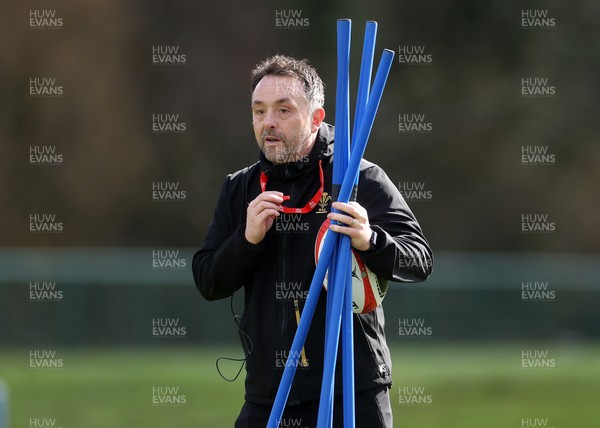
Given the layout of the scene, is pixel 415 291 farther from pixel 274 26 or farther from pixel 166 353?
pixel 274 26

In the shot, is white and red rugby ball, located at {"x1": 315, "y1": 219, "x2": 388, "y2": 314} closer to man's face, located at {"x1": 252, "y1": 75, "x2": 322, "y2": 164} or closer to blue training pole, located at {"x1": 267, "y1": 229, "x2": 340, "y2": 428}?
blue training pole, located at {"x1": 267, "y1": 229, "x2": 340, "y2": 428}

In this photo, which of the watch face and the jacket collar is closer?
the watch face

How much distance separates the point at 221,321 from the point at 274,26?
33.9 ft

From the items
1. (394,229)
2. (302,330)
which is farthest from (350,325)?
(394,229)

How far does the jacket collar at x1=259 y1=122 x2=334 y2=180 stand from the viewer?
4.11 meters

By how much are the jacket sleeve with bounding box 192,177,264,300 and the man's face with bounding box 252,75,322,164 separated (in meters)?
0.29

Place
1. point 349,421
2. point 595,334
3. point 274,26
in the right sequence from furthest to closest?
point 274,26
point 595,334
point 349,421

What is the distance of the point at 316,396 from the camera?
4031 millimetres

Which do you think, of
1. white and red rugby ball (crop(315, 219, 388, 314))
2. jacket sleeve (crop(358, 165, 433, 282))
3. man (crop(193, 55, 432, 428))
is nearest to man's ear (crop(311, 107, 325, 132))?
man (crop(193, 55, 432, 428))

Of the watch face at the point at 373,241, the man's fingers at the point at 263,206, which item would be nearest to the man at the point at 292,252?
the man's fingers at the point at 263,206

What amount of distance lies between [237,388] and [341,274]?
7.64 meters

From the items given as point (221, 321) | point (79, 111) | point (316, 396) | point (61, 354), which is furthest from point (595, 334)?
point (79, 111)

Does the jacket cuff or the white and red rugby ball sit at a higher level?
the jacket cuff

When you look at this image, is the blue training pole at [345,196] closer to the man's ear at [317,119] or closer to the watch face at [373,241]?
the watch face at [373,241]
